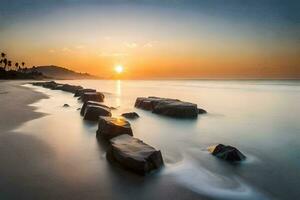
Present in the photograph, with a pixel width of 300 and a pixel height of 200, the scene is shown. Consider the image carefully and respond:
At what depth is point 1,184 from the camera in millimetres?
7312

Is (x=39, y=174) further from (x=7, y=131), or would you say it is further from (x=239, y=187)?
(x=7, y=131)

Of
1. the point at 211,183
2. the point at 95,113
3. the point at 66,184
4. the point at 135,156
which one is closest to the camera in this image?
the point at 66,184

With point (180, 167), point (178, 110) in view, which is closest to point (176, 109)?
point (178, 110)

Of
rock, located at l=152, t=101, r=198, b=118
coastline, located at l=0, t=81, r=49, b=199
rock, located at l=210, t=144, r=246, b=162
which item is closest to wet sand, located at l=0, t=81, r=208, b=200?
coastline, located at l=0, t=81, r=49, b=199

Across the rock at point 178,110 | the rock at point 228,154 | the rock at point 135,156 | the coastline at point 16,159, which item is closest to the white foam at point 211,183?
the rock at point 135,156

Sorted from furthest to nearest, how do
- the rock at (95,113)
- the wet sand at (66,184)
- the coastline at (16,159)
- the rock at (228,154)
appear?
the rock at (95,113), the rock at (228,154), the coastline at (16,159), the wet sand at (66,184)

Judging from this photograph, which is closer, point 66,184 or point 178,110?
point 66,184

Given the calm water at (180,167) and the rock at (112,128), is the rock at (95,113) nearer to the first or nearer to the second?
the calm water at (180,167)

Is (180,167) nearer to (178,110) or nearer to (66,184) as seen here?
(66,184)

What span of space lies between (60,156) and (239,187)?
6118 millimetres

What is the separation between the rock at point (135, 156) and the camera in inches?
326

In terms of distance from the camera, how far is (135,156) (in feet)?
27.7

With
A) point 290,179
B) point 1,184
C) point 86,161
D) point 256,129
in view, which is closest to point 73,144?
point 86,161

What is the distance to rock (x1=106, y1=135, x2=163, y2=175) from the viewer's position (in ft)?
27.1
